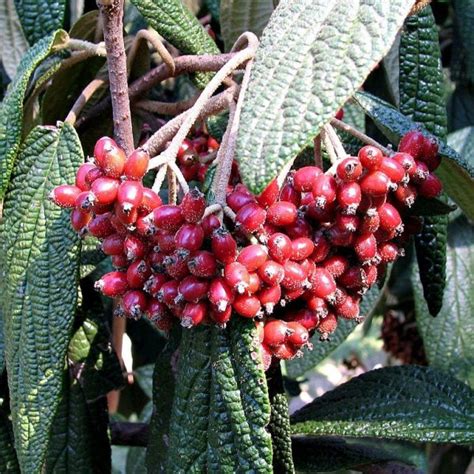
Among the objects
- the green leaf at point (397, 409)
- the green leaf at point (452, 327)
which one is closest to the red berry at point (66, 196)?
the green leaf at point (397, 409)

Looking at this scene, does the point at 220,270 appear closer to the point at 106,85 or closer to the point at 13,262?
the point at 13,262

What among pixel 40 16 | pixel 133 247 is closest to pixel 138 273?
pixel 133 247

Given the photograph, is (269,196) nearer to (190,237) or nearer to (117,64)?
(190,237)

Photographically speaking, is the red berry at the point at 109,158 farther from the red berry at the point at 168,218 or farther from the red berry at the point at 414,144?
the red berry at the point at 414,144

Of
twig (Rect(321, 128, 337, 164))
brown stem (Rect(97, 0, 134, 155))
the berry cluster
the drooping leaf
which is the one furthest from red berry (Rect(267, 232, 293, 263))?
the drooping leaf

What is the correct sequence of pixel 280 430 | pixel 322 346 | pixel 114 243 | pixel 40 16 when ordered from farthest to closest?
pixel 322 346
pixel 40 16
pixel 280 430
pixel 114 243
